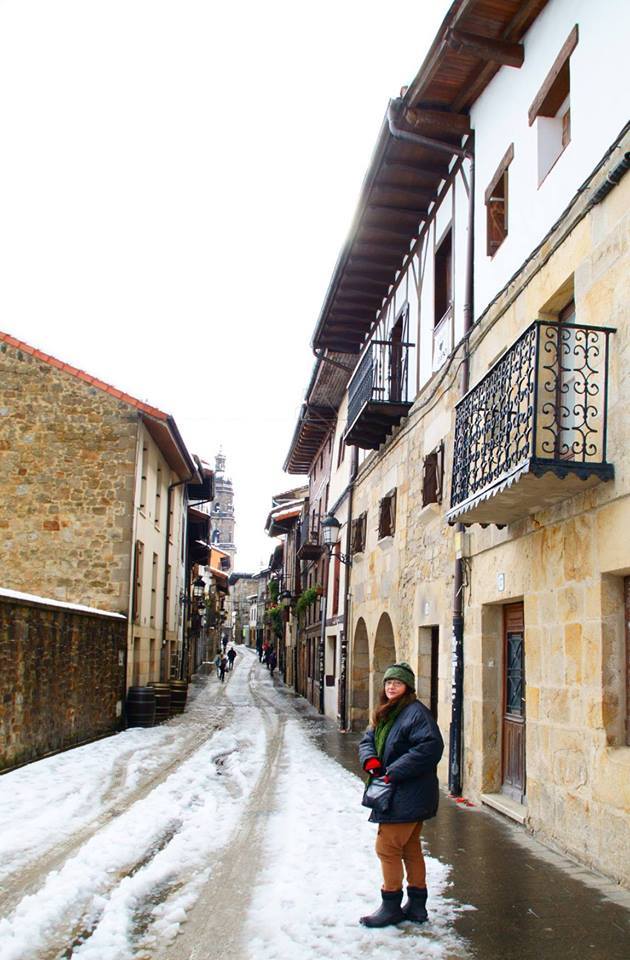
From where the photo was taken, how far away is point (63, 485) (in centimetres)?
1752

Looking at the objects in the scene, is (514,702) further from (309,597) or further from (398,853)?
(309,597)

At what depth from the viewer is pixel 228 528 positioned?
10588cm

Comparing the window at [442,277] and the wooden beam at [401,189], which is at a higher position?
the wooden beam at [401,189]

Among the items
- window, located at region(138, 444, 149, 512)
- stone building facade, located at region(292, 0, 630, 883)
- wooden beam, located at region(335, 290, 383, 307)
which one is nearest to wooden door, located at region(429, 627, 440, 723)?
stone building facade, located at region(292, 0, 630, 883)

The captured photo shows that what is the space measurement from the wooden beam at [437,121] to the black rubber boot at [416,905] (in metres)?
8.58

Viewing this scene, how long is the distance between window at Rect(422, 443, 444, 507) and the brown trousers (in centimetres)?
670

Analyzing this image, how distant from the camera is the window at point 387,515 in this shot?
14477 millimetres

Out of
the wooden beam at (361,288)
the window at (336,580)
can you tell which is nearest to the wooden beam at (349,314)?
the wooden beam at (361,288)

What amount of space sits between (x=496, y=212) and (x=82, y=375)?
10423mm

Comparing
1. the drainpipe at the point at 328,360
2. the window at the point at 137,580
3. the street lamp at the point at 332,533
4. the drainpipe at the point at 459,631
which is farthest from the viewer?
the street lamp at the point at 332,533

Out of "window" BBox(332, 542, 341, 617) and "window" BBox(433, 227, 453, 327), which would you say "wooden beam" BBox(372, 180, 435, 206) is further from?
"window" BBox(332, 542, 341, 617)

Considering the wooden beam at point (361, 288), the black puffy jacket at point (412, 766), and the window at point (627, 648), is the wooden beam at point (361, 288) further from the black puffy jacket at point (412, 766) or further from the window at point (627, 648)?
the black puffy jacket at point (412, 766)

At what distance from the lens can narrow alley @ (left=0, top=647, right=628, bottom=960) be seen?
4672 millimetres

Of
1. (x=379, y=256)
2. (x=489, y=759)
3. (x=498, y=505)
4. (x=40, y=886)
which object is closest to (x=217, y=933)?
(x=40, y=886)
